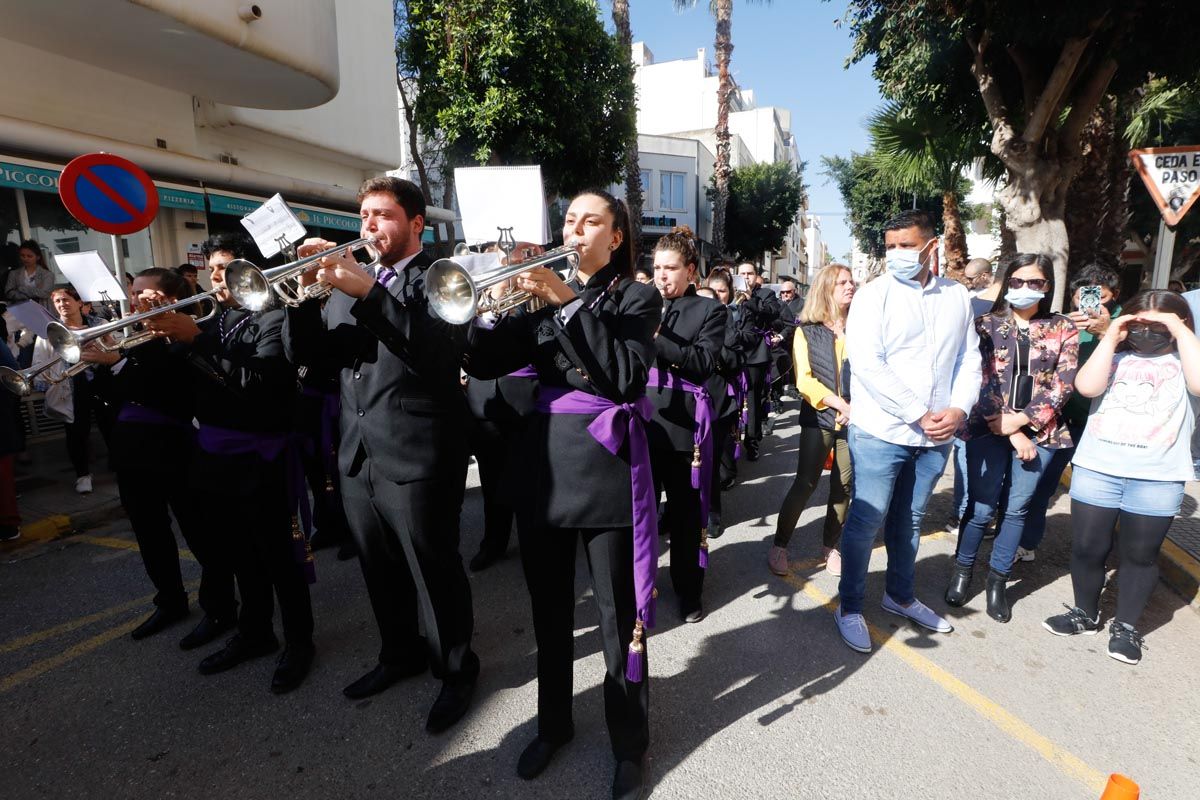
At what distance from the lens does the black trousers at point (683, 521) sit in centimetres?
357

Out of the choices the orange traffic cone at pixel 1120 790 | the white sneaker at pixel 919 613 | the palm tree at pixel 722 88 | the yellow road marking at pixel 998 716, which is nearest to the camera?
the orange traffic cone at pixel 1120 790

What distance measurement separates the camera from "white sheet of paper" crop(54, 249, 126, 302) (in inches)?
145

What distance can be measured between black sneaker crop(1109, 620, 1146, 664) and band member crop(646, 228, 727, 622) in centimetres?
204

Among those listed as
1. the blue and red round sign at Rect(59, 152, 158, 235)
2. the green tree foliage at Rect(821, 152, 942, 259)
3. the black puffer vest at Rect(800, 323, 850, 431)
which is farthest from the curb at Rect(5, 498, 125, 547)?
the green tree foliage at Rect(821, 152, 942, 259)

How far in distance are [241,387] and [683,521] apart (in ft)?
7.55

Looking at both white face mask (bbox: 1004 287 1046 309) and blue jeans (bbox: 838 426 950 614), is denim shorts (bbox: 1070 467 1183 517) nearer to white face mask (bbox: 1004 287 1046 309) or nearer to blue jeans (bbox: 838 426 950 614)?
blue jeans (bbox: 838 426 950 614)

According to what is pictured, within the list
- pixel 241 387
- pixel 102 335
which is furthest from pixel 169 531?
pixel 241 387

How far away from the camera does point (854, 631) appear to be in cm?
331

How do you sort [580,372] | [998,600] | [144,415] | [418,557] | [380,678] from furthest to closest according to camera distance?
[998,600]
[144,415]
[380,678]
[418,557]
[580,372]

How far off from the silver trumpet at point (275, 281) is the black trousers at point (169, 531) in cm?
141

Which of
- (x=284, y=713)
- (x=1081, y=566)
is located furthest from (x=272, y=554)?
(x=1081, y=566)

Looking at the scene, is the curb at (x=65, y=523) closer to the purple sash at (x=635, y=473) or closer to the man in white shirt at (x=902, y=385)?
the purple sash at (x=635, y=473)

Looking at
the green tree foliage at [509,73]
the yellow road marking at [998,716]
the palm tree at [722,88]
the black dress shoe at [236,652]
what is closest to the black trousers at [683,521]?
the yellow road marking at [998,716]

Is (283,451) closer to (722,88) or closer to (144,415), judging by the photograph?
(144,415)
